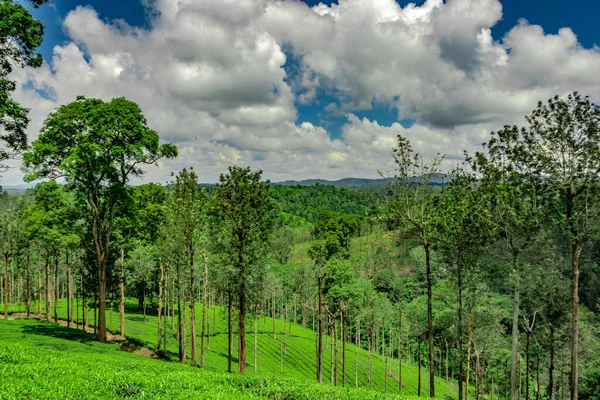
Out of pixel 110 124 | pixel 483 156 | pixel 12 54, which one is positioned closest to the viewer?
pixel 12 54

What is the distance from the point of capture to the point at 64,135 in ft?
88.9

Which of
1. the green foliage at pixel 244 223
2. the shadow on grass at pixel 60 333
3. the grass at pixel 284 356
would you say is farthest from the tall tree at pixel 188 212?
the grass at pixel 284 356

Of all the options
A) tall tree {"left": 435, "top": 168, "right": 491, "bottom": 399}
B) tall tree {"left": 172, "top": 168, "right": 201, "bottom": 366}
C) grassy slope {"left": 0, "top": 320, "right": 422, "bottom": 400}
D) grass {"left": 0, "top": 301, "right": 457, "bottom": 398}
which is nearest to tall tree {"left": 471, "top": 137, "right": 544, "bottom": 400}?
tall tree {"left": 435, "top": 168, "right": 491, "bottom": 399}

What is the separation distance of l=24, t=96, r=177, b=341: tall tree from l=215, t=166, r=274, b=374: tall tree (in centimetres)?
723

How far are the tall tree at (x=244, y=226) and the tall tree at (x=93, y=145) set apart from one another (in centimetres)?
723

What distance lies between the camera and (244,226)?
101ft

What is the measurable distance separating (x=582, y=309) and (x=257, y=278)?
69.5 meters

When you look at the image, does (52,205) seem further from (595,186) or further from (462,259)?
(595,186)

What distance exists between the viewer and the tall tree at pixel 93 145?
26.2m

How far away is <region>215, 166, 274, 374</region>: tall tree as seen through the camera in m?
30.7

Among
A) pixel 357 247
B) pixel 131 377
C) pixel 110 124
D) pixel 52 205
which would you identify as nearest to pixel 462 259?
pixel 131 377

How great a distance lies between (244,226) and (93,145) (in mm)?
12985

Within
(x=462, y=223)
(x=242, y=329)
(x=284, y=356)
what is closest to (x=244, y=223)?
(x=242, y=329)

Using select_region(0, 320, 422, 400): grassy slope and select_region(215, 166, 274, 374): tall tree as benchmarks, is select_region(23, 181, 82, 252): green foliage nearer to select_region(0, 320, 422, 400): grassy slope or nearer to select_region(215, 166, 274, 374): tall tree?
select_region(215, 166, 274, 374): tall tree
